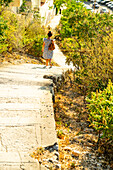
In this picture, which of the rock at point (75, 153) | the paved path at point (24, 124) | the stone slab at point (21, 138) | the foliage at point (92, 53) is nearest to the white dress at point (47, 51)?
the foliage at point (92, 53)

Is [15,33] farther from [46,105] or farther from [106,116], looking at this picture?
[106,116]

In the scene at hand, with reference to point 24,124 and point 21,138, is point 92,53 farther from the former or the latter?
point 21,138

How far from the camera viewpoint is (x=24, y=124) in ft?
13.6

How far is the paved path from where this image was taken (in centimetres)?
330

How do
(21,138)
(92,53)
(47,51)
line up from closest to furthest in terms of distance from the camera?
1. (21,138)
2. (92,53)
3. (47,51)

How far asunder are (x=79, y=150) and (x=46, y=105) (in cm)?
100

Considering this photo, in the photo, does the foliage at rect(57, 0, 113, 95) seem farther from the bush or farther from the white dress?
the bush

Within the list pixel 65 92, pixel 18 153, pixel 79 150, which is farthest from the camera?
pixel 65 92

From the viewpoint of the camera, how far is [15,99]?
521cm

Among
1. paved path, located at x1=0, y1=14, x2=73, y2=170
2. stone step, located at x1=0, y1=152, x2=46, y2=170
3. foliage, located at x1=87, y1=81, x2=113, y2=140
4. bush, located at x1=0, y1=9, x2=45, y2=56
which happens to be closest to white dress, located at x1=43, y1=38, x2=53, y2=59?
bush, located at x1=0, y1=9, x2=45, y2=56

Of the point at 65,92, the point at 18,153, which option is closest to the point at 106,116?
the point at 18,153

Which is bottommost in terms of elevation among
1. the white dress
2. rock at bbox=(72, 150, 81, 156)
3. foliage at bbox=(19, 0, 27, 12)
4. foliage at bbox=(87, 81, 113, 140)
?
rock at bbox=(72, 150, 81, 156)

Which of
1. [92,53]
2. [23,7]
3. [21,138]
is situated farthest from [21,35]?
[21,138]

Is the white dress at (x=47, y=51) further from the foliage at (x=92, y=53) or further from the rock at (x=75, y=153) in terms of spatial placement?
the rock at (x=75, y=153)
